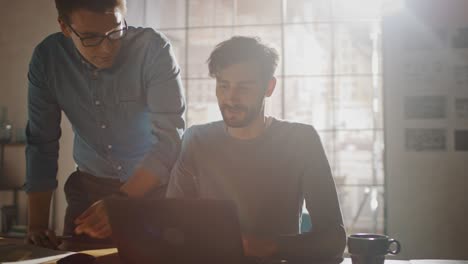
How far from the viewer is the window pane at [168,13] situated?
3.72m

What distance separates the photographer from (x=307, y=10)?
3670 mm

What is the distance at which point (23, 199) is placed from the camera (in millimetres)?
3809

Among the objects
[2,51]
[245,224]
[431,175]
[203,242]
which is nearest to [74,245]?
[245,224]

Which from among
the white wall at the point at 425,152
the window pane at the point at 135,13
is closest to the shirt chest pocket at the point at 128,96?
the white wall at the point at 425,152

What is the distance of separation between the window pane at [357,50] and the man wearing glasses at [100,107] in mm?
2210

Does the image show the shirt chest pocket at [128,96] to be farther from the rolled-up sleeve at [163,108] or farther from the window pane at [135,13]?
the window pane at [135,13]

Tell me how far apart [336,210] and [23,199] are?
2979mm

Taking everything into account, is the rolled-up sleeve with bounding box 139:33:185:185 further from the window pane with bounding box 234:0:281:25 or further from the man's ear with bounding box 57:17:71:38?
the window pane with bounding box 234:0:281:25

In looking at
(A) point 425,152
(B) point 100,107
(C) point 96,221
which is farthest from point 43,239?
(A) point 425,152

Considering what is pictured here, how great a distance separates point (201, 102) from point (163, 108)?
2224mm

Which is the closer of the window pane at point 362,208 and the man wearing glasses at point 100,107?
the man wearing glasses at point 100,107

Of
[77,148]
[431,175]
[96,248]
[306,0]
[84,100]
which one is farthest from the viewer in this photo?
[306,0]

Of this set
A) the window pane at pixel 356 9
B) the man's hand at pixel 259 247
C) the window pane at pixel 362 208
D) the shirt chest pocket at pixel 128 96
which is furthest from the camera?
the window pane at pixel 362 208

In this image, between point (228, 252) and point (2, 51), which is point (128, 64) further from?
point (2, 51)
